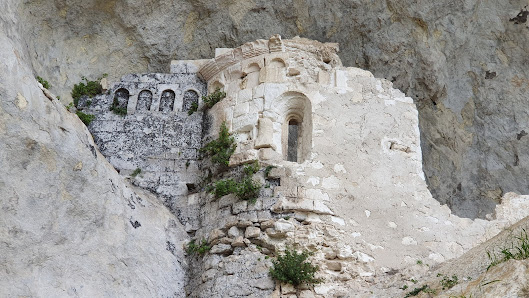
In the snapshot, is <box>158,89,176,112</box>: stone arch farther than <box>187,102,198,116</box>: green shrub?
Yes

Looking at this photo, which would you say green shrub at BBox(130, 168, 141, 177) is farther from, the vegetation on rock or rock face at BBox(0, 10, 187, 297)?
the vegetation on rock

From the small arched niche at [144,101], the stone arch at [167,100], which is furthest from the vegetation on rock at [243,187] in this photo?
the small arched niche at [144,101]

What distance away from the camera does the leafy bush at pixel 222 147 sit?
10203 millimetres

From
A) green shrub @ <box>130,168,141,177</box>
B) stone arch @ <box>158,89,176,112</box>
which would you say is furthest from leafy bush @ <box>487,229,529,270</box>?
stone arch @ <box>158,89,176,112</box>

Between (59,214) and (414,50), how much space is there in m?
8.44

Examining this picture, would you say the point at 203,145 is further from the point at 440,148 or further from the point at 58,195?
the point at 440,148

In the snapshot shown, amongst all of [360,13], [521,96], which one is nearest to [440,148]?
[521,96]

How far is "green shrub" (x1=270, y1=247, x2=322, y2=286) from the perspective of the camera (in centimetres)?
850

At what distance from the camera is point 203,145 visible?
36.0 feet

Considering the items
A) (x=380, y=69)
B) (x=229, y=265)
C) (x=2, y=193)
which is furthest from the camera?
(x=380, y=69)

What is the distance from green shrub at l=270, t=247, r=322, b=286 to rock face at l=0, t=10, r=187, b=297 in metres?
1.67

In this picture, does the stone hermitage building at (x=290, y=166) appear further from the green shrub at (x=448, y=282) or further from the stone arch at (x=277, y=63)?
the green shrub at (x=448, y=282)

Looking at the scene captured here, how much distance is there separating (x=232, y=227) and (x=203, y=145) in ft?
7.04

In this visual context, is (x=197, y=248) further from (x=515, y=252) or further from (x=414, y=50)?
(x=414, y=50)
